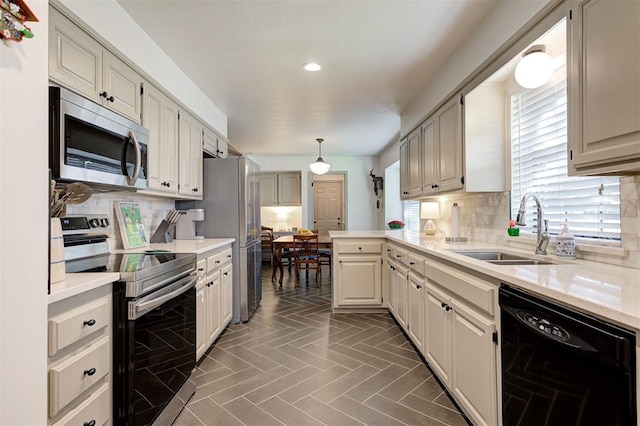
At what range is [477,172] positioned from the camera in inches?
106

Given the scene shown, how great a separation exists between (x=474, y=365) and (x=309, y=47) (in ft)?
8.02

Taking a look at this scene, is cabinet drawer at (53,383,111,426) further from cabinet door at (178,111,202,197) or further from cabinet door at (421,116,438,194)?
cabinet door at (421,116,438,194)

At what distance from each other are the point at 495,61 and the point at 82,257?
2837mm

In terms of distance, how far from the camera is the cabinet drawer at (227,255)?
3321 millimetres

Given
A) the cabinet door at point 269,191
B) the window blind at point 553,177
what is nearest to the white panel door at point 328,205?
the cabinet door at point 269,191

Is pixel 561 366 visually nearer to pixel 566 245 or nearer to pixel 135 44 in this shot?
pixel 566 245

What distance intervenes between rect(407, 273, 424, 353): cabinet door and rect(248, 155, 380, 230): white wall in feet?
16.4

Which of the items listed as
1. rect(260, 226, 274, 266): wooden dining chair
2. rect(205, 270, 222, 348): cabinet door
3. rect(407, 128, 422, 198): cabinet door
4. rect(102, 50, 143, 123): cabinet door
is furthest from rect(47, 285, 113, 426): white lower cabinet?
rect(260, 226, 274, 266): wooden dining chair

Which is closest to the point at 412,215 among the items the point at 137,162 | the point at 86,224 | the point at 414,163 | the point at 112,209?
the point at 414,163

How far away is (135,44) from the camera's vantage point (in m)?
2.36

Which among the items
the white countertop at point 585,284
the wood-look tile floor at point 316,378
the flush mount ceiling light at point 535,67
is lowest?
→ the wood-look tile floor at point 316,378

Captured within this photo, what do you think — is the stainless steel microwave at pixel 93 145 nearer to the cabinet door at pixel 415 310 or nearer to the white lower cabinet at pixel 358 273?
the cabinet door at pixel 415 310

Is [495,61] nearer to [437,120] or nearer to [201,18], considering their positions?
[437,120]

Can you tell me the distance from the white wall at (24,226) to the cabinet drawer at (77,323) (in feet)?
0.58
